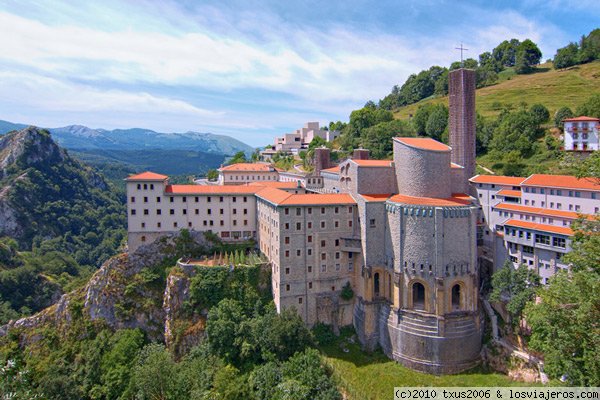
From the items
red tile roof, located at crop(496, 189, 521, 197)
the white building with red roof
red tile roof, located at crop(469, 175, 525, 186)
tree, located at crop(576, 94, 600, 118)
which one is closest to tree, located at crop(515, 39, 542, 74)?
tree, located at crop(576, 94, 600, 118)

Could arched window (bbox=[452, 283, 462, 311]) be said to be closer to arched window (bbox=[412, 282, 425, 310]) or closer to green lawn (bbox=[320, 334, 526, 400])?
arched window (bbox=[412, 282, 425, 310])

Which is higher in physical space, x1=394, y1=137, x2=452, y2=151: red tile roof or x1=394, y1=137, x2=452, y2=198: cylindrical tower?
x1=394, y1=137, x2=452, y2=151: red tile roof

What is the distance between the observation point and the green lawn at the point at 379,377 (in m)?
41.2

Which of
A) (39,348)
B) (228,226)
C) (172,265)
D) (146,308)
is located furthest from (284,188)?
(39,348)

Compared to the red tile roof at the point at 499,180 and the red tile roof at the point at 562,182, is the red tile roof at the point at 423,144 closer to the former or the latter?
the red tile roof at the point at 499,180

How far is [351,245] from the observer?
49.2 m

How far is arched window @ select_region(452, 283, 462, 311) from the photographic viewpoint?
45697mm

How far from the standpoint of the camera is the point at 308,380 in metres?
38.1

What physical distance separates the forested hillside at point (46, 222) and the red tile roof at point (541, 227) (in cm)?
8582

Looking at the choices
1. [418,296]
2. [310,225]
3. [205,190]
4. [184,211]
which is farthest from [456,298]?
[184,211]

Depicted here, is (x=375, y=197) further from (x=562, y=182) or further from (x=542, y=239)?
(x=562, y=182)

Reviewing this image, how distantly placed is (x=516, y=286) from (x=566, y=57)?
374ft

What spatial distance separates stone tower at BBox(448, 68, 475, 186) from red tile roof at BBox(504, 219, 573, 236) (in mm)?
13348

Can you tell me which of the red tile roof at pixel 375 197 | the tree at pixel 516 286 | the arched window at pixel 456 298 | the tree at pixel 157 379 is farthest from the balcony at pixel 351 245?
the tree at pixel 157 379
